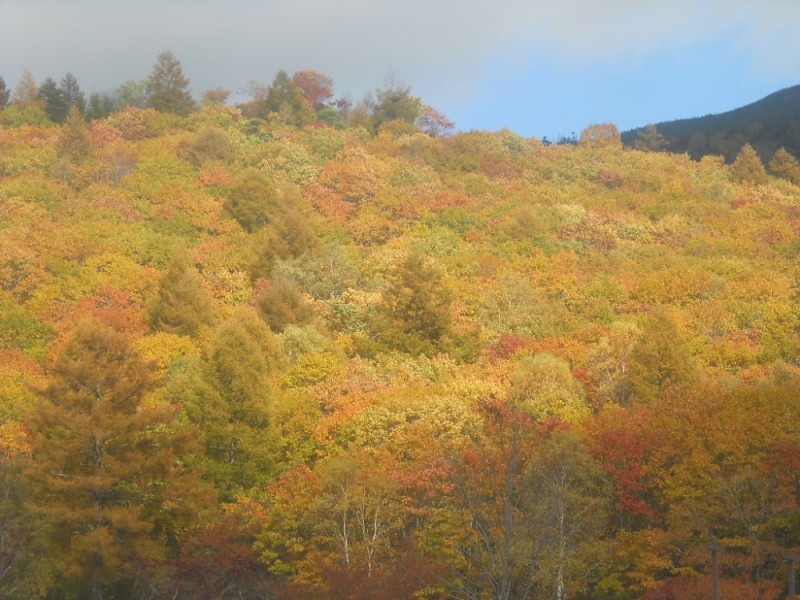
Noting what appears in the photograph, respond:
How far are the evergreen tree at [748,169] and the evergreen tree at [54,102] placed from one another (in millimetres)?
64765

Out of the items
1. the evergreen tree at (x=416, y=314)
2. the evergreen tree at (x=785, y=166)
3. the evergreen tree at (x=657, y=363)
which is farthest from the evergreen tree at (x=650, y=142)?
the evergreen tree at (x=657, y=363)

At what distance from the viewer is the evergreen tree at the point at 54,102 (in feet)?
324

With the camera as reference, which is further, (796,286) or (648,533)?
(796,286)

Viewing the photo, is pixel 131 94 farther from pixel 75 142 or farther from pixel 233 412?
pixel 233 412

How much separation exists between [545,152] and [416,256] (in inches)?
1954

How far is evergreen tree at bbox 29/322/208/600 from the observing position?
31.3 metres

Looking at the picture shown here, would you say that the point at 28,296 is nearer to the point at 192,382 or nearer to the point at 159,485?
the point at 192,382

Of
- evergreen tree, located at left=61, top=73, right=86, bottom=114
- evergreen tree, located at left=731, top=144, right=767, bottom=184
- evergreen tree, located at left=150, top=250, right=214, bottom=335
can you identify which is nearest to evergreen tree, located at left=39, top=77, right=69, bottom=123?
evergreen tree, located at left=61, top=73, right=86, bottom=114

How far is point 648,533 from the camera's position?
31.0m

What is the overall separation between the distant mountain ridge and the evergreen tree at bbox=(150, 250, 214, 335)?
223 feet

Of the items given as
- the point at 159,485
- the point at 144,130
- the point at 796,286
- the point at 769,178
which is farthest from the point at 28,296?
the point at 769,178

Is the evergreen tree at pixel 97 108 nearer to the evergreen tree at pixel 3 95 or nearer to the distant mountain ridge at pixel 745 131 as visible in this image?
the evergreen tree at pixel 3 95

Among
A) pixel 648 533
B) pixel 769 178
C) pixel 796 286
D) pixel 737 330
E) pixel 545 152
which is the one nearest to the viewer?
pixel 648 533

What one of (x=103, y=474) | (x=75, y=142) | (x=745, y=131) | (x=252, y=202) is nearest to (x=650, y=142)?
(x=745, y=131)
